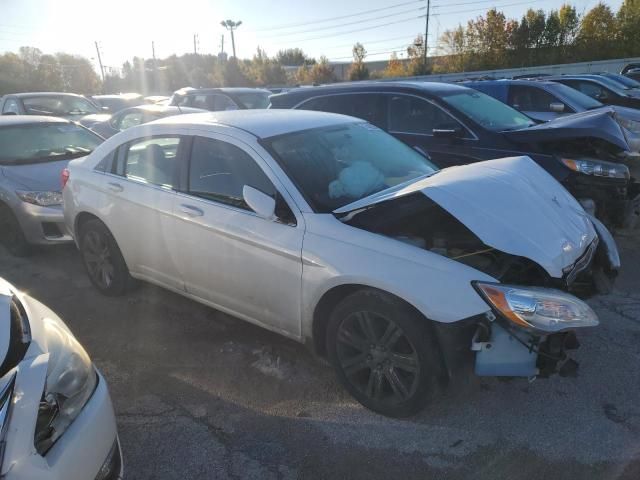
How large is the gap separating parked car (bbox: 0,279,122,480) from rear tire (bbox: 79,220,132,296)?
2021 mm

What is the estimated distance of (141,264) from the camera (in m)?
4.11

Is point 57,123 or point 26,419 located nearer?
point 26,419

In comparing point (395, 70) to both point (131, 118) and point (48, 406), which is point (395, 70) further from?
point (48, 406)

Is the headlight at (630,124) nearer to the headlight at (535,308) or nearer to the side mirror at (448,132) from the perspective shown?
the side mirror at (448,132)

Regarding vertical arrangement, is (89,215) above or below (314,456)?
above

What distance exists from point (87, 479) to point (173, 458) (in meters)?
0.81

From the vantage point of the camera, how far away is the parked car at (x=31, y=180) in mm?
5355

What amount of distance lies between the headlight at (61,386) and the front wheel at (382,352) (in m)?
1.32

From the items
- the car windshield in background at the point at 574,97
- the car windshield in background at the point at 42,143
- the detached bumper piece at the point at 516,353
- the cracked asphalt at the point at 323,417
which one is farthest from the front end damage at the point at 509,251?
the car windshield in background at the point at 574,97

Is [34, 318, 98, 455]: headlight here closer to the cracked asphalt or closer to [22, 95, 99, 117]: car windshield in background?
the cracked asphalt

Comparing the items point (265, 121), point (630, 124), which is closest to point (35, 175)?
point (265, 121)

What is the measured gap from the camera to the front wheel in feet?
8.53

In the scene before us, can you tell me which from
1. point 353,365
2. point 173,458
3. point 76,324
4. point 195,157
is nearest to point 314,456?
point 353,365

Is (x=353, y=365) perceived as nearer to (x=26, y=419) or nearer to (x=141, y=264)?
(x=26, y=419)
